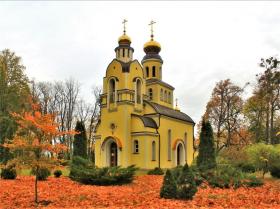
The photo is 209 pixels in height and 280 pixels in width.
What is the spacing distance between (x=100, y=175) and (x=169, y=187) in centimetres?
669

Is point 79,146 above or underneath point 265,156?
above

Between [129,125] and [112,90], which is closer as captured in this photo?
[129,125]

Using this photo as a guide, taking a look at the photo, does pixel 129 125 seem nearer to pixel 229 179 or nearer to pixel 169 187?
pixel 229 179

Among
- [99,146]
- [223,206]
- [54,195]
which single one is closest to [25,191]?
[54,195]

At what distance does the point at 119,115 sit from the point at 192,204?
→ 19.6 meters

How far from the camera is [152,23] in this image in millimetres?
38688

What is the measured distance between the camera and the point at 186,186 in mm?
12898

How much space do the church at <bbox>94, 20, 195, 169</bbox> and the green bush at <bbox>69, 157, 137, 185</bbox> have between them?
34.4ft

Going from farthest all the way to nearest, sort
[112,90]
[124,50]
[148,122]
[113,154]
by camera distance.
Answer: [124,50] → [112,90] → [113,154] → [148,122]

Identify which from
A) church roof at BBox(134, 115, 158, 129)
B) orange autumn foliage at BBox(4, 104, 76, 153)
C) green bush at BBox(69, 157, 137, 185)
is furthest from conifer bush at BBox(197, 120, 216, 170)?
orange autumn foliage at BBox(4, 104, 76, 153)

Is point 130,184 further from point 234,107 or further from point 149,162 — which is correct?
point 234,107

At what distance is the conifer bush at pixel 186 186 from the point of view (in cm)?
1273

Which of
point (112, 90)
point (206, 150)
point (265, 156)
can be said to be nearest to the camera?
point (265, 156)

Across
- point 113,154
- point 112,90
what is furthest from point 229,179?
point 112,90
